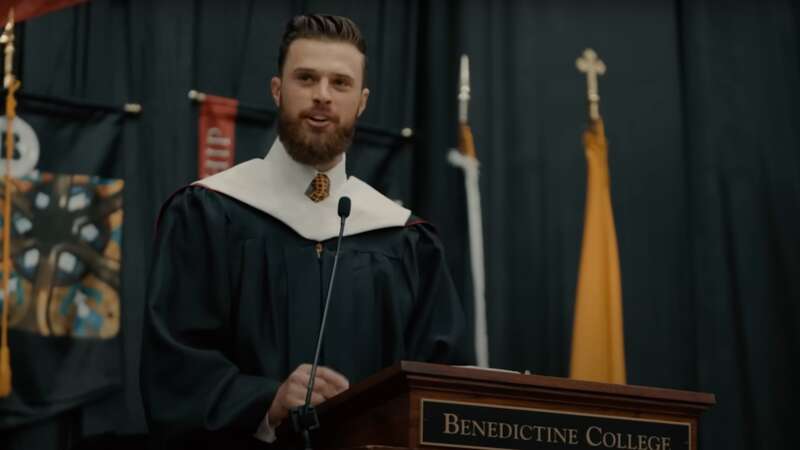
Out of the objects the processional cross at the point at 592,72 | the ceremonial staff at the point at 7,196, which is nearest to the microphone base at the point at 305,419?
the ceremonial staff at the point at 7,196

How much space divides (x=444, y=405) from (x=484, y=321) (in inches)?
128

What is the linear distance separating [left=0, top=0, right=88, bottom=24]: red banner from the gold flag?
8.34ft

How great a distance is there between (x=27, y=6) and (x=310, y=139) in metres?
1.53

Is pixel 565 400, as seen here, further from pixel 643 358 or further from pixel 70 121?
pixel 643 358

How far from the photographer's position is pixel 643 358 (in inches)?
246

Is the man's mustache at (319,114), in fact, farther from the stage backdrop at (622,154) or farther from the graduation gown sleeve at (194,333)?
the stage backdrop at (622,154)

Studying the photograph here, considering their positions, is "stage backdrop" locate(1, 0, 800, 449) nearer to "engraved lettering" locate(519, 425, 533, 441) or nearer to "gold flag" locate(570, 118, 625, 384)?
"gold flag" locate(570, 118, 625, 384)

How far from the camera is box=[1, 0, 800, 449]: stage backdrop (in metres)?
6.06

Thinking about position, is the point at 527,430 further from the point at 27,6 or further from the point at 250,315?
the point at 27,6

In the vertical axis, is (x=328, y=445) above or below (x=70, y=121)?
below

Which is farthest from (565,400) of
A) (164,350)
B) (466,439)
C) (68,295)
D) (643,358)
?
(643,358)

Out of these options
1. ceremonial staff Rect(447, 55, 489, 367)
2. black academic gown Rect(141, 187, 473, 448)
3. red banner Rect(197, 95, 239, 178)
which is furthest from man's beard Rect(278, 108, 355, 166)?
ceremonial staff Rect(447, 55, 489, 367)

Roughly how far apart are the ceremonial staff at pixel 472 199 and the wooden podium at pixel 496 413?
2.92m

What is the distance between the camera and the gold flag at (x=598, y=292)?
576cm
